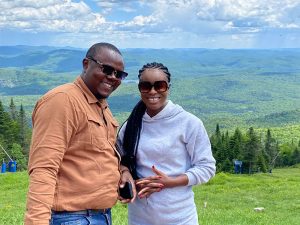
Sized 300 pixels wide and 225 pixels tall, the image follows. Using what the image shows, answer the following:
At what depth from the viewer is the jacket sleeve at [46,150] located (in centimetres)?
328

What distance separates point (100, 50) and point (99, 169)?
0.90 meters

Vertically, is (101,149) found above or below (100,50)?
below

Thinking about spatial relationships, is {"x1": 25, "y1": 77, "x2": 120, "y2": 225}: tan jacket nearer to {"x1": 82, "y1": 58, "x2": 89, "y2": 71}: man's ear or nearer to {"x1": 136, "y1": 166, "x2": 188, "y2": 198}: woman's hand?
{"x1": 82, "y1": 58, "x2": 89, "y2": 71}: man's ear

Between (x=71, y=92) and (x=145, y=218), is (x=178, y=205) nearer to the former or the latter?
(x=145, y=218)

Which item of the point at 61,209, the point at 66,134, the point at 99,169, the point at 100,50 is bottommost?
the point at 61,209

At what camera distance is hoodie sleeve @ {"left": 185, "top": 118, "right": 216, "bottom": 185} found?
160 inches

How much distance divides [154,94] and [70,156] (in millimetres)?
976

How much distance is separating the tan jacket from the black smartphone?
168mm

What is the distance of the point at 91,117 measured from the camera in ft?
11.8

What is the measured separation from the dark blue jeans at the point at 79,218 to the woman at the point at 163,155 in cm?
48

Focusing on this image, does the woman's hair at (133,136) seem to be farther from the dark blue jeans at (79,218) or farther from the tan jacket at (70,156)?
the dark blue jeans at (79,218)

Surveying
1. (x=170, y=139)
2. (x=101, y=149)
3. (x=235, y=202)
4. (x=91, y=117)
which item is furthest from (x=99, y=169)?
(x=235, y=202)

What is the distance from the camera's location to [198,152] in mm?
4086

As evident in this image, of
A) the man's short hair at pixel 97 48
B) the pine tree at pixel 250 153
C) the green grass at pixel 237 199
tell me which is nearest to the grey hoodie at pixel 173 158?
the man's short hair at pixel 97 48
